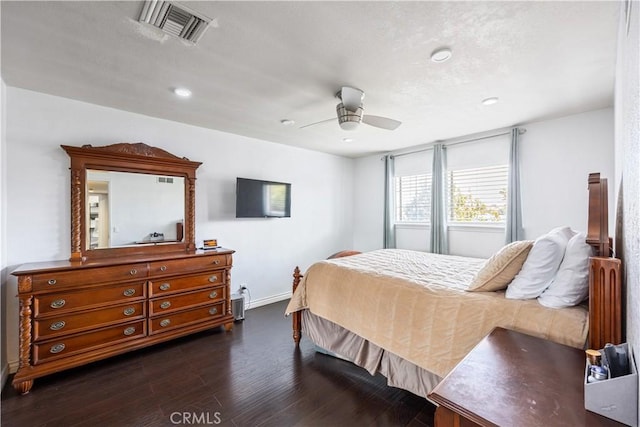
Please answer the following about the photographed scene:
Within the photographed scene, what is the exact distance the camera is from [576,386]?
0.95m

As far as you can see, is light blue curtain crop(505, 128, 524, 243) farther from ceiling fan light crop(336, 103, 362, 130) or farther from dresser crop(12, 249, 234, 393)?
dresser crop(12, 249, 234, 393)

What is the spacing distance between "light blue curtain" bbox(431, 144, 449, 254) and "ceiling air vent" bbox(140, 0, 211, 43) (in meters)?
3.64

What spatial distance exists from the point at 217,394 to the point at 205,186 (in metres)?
2.45

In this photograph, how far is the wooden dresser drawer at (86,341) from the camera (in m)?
2.21

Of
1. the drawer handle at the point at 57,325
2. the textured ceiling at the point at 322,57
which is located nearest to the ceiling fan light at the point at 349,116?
the textured ceiling at the point at 322,57

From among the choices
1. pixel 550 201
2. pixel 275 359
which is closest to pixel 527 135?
pixel 550 201

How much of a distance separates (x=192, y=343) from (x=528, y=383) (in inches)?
117

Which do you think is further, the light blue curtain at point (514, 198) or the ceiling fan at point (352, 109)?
the light blue curtain at point (514, 198)

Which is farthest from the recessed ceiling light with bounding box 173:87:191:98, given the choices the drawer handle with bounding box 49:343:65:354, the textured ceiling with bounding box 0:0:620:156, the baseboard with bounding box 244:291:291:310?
the baseboard with bounding box 244:291:291:310

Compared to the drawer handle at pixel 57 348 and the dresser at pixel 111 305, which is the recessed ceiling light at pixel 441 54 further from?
the drawer handle at pixel 57 348

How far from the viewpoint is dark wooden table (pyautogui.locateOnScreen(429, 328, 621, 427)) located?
2.67 feet

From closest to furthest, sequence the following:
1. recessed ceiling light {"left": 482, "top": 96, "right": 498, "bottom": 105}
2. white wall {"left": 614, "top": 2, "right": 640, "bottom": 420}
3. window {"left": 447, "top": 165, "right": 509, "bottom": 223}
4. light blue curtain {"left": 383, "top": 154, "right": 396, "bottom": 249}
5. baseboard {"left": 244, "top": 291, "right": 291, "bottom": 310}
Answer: white wall {"left": 614, "top": 2, "right": 640, "bottom": 420}, recessed ceiling light {"left": 482, "top": 96, "right": 498, "bottom": 105}, window {"left": 447, "top": 165, "right": 509, "bottom": 223}, baseboard {"left": 244, "top": 291, "right": 291, "bottom": 310}, light blue curtain {"left": 383, "top": 154, "right": 396, "bottom": 249}

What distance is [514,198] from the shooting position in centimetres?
350

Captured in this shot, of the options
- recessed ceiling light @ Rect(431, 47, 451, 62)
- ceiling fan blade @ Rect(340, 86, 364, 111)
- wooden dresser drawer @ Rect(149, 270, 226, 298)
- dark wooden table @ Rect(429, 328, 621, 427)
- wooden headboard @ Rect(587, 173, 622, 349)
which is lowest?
wooden dresser drawer @ Rect(149, 270, 226, 298)
